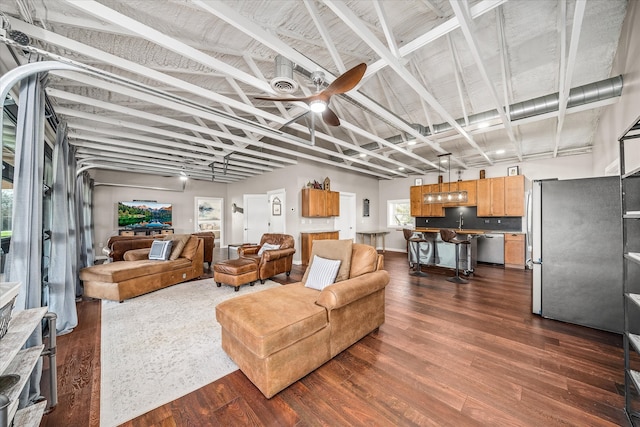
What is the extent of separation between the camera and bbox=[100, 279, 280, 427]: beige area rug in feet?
5.71

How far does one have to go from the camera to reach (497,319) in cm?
301

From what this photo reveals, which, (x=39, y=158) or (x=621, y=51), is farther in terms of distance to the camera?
(x=621, y=51)

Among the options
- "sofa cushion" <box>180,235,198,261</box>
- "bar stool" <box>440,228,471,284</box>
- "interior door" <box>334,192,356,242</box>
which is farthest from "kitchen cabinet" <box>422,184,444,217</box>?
"sofa cushion" <box>180,235,198,261</box>

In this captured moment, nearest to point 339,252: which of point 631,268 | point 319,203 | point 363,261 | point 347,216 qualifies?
point 363,261

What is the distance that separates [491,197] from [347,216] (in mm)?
4297

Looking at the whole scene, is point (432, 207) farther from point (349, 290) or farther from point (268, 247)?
point (349, 290)

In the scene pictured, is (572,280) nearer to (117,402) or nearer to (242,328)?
(242,328)

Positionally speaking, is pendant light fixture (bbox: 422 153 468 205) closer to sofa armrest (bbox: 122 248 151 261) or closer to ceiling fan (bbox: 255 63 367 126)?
ceiling fan (bbox: 255 63 367 126)

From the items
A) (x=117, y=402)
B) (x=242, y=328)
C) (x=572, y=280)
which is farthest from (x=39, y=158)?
(x=572, y=280)

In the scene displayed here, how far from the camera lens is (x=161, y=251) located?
4.56m

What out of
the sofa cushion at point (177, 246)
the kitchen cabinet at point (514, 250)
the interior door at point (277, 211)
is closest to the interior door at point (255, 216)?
the interior door at point (277, 211)

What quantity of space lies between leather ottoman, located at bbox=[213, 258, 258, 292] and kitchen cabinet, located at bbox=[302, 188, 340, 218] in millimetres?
2640

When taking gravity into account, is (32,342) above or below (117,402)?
above

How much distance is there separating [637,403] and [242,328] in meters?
2.88
